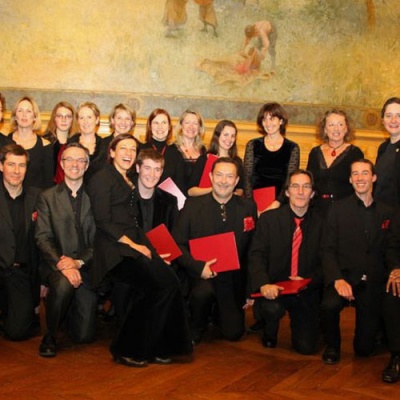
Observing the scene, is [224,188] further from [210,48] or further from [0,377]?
[210,48]

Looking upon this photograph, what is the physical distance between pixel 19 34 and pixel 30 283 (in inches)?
176

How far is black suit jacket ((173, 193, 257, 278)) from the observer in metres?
4.71

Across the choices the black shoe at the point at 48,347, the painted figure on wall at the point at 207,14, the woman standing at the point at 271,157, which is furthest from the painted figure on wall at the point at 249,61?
the black shoe at the point at 48,347

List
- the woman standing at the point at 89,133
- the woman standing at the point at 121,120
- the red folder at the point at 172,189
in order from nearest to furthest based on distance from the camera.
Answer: the red folder at the point at 172,189, the woman standing at the point at 89,133, the woman standing at the point at 121,120

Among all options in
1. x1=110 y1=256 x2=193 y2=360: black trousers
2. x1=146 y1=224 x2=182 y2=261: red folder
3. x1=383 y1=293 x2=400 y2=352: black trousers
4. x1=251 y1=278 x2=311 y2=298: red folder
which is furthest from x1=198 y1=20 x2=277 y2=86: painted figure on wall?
x1=383 y1=293 x2=400 y2=352: black trousers

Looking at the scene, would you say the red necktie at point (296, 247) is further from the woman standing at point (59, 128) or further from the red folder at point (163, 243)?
the woman standing at point (59, 128)

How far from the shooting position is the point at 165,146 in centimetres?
552

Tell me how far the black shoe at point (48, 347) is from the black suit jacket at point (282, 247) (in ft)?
5.05

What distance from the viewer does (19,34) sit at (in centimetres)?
784

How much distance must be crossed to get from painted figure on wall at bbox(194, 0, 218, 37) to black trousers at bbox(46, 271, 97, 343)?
16.7 ft

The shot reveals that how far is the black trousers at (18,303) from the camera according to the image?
441 centimetres

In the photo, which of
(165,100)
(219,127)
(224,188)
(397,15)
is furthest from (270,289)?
(397,15)

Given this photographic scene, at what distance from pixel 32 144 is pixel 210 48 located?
3.88 meters

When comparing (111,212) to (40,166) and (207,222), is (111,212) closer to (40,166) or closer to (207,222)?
(207,222)
